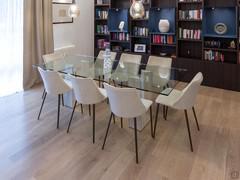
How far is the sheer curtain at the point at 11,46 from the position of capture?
426cm

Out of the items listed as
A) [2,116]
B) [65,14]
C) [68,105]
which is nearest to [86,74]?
[68,105]

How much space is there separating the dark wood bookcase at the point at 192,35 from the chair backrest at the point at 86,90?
2849 millimetres

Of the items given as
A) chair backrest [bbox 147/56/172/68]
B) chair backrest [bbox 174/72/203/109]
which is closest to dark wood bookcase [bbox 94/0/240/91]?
chair backrest [bbox 147/56/172/68]

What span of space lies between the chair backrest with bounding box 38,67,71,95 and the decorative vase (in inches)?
112

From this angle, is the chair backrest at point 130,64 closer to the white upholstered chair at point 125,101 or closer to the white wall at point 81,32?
the white upholstered chair at point 125,101

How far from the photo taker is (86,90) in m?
2.83

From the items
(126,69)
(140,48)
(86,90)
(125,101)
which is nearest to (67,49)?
(140,48)

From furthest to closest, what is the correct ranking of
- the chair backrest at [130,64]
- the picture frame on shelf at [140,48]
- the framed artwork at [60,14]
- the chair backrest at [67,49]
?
the picture frame on shelf at [140,48], the chair backrest at [67,49], the framed artwork at [60,14], the chair backrest at [130,64]

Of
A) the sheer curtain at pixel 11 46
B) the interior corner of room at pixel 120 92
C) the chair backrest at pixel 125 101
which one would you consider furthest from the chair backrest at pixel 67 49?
the chair backrest at pixel 125 101

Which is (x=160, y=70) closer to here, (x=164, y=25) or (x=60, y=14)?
(x=164, y=25)

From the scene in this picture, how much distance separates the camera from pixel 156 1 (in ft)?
18.1

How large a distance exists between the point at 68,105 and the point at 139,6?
6.30 feet

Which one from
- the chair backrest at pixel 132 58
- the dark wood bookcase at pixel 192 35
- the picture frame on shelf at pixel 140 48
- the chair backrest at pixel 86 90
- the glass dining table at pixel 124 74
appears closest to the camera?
the chair backrest at pixel 86 90

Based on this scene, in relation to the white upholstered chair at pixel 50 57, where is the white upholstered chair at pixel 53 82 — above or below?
below
